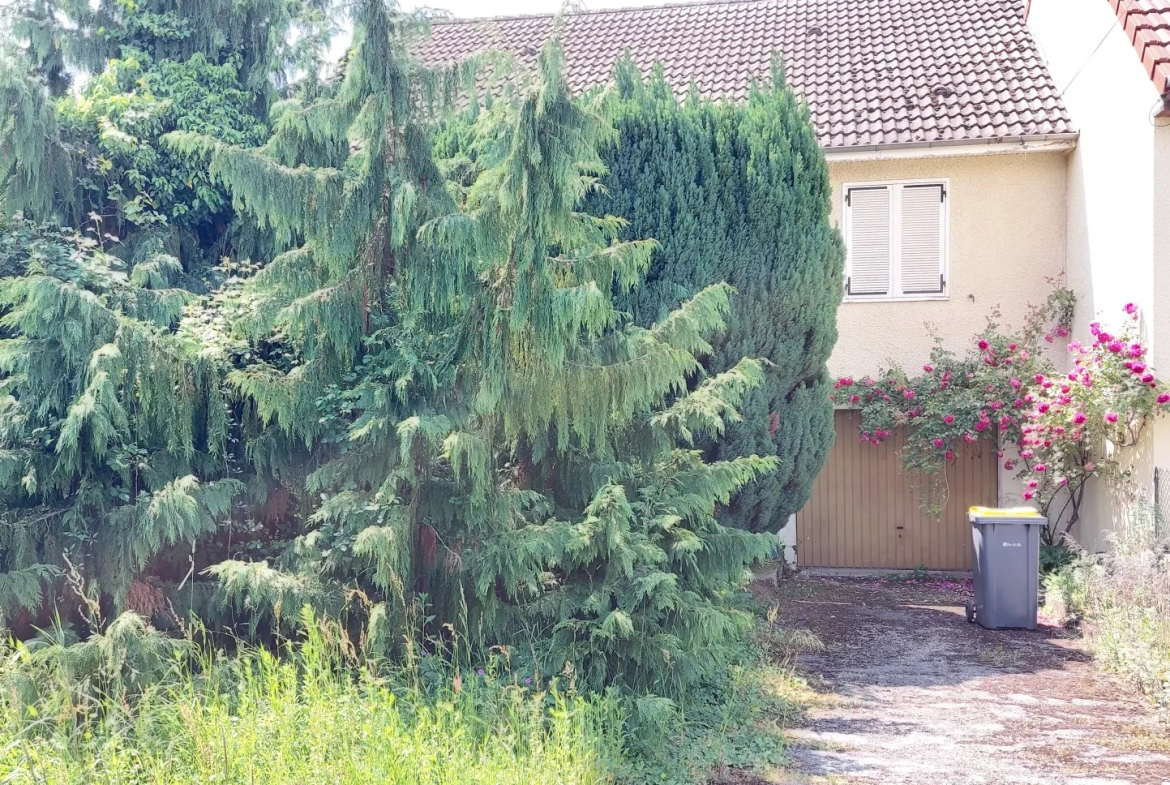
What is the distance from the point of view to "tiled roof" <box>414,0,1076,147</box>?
37.3ft

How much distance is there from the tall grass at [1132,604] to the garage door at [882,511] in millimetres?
2852

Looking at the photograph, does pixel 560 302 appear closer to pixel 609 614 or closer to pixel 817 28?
pixel 609 614

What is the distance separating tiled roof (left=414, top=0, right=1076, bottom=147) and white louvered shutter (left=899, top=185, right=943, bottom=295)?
2.64 ft

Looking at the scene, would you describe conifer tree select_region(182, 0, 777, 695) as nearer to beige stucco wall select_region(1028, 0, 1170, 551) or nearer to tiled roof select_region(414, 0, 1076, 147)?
tiled roof select_region(414, 0, 1076, 147)

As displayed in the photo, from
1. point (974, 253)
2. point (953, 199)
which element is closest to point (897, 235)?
point (953, 199)

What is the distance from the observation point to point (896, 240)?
1173 cm

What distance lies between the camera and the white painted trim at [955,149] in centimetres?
1102

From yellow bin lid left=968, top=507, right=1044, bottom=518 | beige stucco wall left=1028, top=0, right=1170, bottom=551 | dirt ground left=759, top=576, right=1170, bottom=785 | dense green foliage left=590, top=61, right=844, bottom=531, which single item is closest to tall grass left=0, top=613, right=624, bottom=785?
dirt ground left=759, top=576, right=1170, bottom=785

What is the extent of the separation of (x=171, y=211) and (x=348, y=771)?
18.6 ft

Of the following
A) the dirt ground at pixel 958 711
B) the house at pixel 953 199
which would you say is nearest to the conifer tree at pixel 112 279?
the house at pixel 953 199

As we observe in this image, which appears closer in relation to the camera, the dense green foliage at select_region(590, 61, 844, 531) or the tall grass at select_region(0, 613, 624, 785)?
the tall grass at select_region(0, 613, 624, 785)

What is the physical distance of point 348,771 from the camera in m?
4.05

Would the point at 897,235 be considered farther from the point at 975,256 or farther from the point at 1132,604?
the point at 1132,604

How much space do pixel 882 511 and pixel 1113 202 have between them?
430 cm
